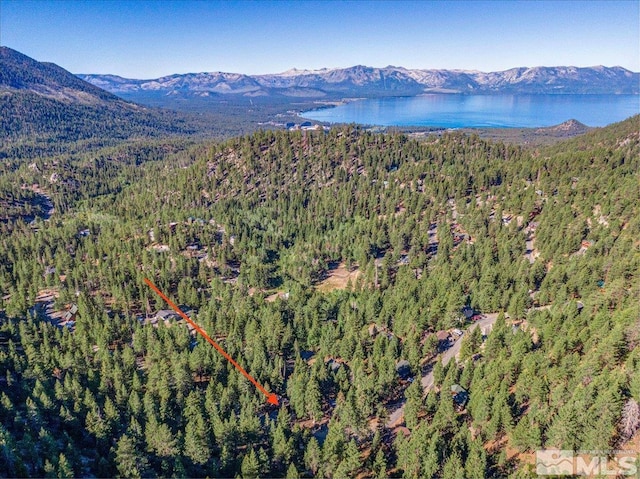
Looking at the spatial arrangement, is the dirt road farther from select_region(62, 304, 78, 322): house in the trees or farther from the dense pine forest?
select_region(62, 304, 78, 322): house in the trees

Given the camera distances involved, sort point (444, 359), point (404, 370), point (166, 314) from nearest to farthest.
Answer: point (404, 370)
point (444, 359)
point (166, 314)

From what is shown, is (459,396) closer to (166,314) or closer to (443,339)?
(443,339)

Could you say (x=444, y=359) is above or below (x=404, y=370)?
above

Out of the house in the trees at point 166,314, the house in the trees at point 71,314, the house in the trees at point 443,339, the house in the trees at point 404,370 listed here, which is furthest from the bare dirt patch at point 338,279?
the house in the trees at point 71,314

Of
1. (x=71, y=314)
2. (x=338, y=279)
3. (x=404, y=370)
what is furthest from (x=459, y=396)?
(x=71, y=314)

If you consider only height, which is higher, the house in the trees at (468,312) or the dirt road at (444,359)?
the house in the trees at (468,312)

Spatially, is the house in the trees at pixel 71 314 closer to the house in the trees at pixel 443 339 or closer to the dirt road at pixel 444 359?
the dirt road at pixel 444 359

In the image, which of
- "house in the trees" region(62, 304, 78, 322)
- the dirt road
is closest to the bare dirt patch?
the dirt road

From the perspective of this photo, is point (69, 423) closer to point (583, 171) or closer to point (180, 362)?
point (180, 362)

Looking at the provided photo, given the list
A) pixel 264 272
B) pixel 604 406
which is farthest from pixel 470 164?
pixel 604 406
